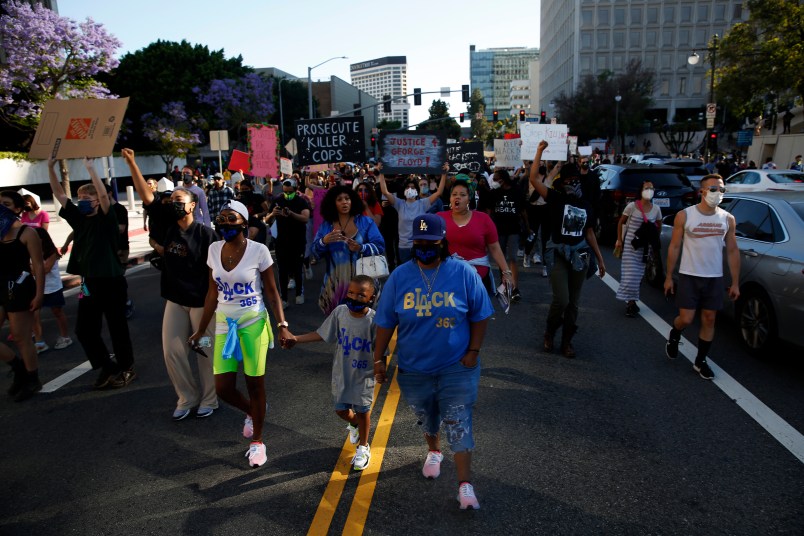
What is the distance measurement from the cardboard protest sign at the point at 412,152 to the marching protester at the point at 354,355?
5.09 m

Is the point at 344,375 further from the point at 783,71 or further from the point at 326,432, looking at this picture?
the point at 783,71

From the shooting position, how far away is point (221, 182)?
1253cm

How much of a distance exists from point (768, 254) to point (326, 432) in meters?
4.80

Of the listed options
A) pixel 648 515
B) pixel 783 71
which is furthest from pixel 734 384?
pixel 783 71

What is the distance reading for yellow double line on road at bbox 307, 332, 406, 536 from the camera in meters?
3.60

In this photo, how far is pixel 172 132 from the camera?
122 ft

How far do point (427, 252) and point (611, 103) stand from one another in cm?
6743

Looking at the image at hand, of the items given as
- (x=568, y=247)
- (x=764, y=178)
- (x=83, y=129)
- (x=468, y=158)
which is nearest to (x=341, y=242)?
(x=568, y=247)

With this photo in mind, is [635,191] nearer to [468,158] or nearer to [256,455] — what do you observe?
[468,158]

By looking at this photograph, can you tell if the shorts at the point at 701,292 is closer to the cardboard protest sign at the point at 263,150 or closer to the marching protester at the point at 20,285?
the marching protester at the point at 20,285

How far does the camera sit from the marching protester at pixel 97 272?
19.1 ft

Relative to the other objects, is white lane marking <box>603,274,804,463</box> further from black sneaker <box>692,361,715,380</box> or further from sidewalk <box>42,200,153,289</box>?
sidewalk <box>42,200,153,289</box>

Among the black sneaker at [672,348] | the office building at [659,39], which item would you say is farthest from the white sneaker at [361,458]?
the office building at [659,39]

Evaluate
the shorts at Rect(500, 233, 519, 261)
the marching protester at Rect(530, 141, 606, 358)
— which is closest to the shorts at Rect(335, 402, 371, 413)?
the marching protester at Rect(530, 141, 606, 358)
